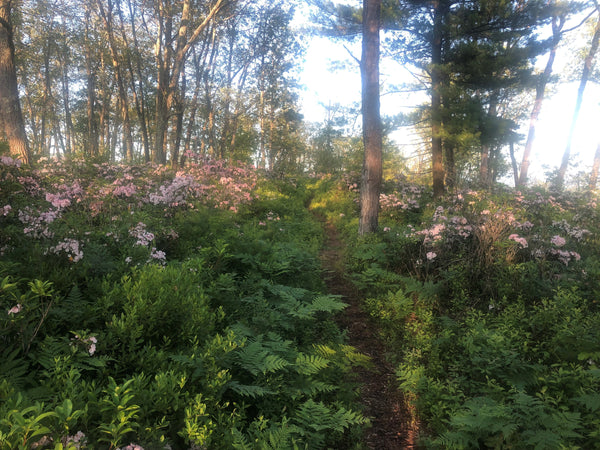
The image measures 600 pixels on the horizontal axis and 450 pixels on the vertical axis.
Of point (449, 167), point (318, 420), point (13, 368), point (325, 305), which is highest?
point (449, 167)

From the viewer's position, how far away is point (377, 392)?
344 centimetres

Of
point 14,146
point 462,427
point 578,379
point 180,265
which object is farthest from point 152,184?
point 578,379

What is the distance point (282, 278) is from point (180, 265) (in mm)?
1582

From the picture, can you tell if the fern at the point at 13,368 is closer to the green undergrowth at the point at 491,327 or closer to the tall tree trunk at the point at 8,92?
the green undergrowth at the point at 491,327

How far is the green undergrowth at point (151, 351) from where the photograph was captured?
180cm

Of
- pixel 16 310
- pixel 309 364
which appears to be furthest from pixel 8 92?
pixel 309 364

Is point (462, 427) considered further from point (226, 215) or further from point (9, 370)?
point (226, 215)

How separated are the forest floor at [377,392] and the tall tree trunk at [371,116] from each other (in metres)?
3.01

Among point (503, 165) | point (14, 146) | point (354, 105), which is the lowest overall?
point (503, 165)

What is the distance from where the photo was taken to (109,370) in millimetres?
2213

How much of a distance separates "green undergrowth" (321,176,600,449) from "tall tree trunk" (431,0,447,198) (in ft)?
14.9

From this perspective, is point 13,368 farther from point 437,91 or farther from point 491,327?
point 437,91

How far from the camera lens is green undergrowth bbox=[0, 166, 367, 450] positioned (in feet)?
5.90

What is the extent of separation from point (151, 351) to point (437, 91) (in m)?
11.4
